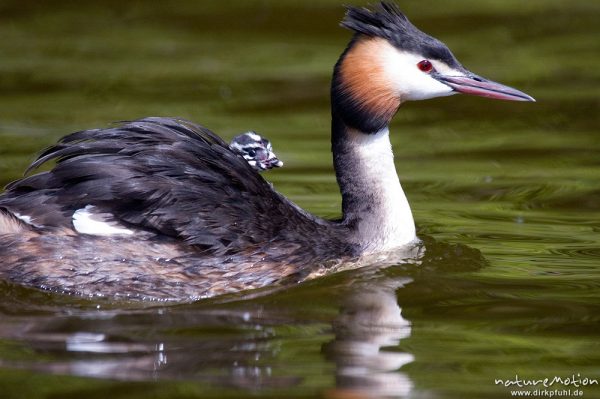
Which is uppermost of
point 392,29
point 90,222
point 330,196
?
point 392,29

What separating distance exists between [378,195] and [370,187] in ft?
0.20

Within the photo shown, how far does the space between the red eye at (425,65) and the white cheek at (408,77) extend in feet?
0.06

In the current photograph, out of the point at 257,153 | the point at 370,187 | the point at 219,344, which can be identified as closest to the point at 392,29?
the point at 370,187

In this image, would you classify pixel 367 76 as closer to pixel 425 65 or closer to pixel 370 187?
pixel 425 65

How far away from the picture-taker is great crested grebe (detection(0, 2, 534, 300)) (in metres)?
6.05

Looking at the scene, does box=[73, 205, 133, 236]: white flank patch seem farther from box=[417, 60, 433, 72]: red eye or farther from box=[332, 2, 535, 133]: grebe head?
box=[417, 60, 433, 72]: red eye

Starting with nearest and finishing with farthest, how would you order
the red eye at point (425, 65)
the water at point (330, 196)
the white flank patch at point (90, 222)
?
the water at point (330, 196) → the white flank patch at point (90, 222) → the red eye at point (425, 65)

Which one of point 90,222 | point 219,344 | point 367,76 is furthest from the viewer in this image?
point 367,76

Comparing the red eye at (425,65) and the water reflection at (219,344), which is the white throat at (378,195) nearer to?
the red eye at (425,65)

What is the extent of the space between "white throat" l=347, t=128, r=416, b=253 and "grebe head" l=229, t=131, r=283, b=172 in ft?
1.64

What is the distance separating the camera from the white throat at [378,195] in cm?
686

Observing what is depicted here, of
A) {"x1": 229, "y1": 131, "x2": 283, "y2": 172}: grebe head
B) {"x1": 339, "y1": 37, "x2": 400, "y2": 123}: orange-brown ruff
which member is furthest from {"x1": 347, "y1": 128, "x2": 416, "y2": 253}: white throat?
{"x1": 229, "y1": 131, "x2": 283, "y2": 172}: grebe head

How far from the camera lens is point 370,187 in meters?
6.91

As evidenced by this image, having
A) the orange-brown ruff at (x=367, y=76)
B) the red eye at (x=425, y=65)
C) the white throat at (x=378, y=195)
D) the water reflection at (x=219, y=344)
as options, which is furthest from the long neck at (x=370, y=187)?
the water reflection at (x=219, y=344)
